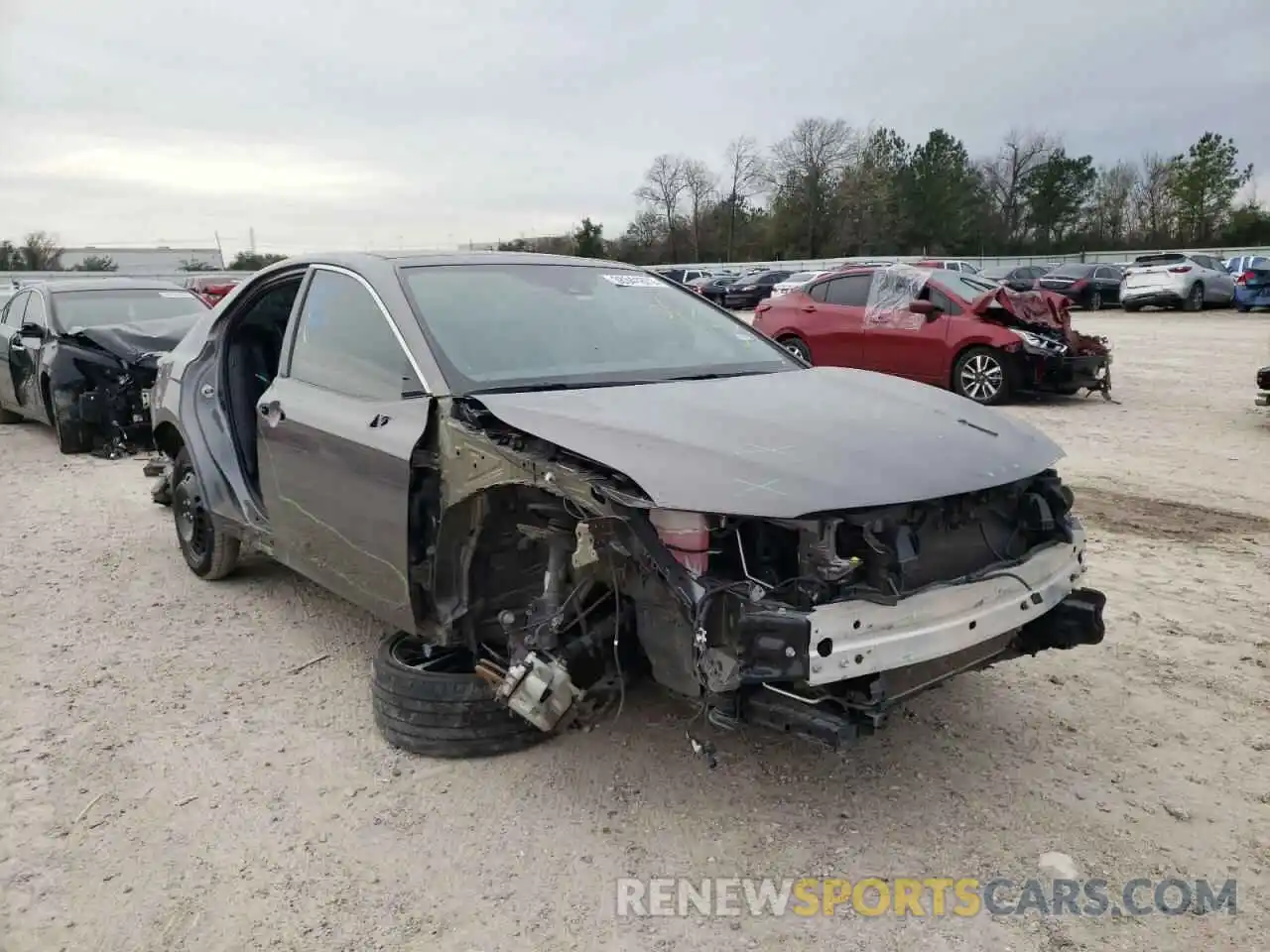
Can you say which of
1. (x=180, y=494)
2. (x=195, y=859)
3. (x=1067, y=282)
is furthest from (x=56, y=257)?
(x=195, y=859)

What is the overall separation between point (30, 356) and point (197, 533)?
5814mm

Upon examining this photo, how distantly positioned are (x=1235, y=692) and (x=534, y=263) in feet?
11.2

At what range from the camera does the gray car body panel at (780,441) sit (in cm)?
260

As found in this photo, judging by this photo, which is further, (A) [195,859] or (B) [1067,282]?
(B) [1067,282]

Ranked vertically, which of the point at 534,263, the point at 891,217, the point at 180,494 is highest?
the point at 891,217

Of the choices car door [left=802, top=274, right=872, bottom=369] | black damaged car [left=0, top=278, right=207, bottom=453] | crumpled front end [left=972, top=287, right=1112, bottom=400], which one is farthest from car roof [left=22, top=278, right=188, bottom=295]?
crumpled front end [left=972, top=287, right=1112, bottom=400]

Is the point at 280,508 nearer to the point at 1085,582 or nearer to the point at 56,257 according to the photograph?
the point at 1085,582

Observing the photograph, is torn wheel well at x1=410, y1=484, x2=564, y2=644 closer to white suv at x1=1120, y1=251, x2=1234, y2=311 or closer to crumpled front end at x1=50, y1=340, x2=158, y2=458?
crumpled front end at x1=50, y1=340, x2=158, y2=458

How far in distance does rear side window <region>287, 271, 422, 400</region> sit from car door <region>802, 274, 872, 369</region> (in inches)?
331

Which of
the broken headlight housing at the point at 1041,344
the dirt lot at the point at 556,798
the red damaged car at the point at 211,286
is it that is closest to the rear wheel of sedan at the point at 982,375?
the broken headlight housing at the point at 1041,344

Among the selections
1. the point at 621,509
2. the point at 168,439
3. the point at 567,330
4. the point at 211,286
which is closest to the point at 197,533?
the point at 168,439

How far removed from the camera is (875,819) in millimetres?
3014

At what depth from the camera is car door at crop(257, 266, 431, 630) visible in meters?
3.38

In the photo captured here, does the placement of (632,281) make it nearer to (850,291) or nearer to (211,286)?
(850,291)
